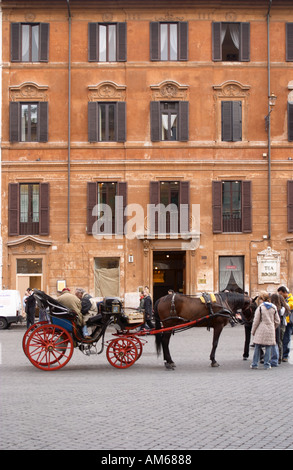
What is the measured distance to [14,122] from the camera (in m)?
33.0

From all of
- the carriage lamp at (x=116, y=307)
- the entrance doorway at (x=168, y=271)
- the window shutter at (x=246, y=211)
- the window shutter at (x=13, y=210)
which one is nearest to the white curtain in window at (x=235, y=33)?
the window shutter at (x=246, y=211)

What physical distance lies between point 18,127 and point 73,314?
1923 centimetres

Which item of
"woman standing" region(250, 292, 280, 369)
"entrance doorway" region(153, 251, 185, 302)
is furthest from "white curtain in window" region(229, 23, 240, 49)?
"woman standing" region(250, 292, 280, 369)

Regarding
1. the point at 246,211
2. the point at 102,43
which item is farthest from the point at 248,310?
the point at 102,43

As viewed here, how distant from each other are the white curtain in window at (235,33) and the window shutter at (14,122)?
433 inches

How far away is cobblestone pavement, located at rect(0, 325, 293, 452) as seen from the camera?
848 cm

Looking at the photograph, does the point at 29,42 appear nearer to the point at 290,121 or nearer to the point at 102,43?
the point at 102,43

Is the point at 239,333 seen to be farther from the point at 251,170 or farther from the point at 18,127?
the point at 18,127

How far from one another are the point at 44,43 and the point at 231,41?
9.14m

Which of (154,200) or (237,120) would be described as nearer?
(154,200)

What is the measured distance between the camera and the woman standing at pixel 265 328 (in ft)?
51.3

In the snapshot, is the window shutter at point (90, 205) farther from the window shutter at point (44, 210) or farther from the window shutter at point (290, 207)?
the window shutter at point (290, 207)

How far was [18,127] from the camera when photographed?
108 feet

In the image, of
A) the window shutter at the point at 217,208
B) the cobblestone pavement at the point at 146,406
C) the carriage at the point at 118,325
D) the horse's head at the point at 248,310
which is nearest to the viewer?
the cobblestone pavement at the point at 146,406
